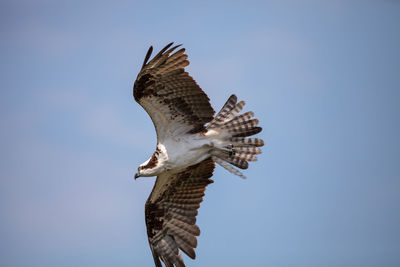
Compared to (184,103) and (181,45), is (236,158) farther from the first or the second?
(181,45)

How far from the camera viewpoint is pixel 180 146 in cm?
1015

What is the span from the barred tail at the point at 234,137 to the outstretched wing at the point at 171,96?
41 cm

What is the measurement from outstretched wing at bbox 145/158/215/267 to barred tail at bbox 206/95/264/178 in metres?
0.37

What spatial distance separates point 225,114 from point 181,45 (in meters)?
1.76

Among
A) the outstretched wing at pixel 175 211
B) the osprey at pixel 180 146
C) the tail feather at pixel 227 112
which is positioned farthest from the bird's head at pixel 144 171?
the tail feather at pixel 227 112

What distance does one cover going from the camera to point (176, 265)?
424 inches

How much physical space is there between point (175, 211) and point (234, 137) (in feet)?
6.38

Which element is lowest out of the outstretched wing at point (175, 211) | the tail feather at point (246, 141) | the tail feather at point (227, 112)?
the outstretched wing at point (175, 211)

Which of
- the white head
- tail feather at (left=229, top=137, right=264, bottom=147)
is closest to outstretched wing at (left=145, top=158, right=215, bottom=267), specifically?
tail feather at (left=229, top=137, right=264, bottom=147)

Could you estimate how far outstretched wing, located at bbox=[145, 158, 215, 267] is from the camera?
10789 millimetres

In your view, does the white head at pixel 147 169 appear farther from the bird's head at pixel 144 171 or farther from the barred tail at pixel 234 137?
the barred tail at pixel 234 137

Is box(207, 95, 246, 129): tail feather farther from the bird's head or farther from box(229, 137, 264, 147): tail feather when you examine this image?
the bird's head

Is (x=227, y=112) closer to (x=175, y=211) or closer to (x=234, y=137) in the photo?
(x=234, y=137)

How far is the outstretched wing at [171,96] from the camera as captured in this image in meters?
9.44
